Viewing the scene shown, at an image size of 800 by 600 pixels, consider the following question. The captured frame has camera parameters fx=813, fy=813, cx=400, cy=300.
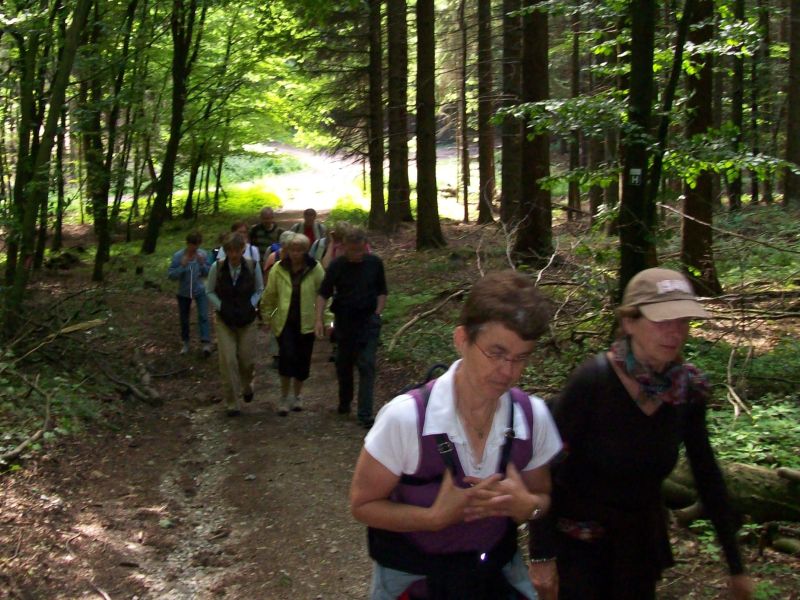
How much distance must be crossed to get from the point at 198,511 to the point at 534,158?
380 inches

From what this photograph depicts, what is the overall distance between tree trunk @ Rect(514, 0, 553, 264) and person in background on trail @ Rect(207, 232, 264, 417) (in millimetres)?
6101

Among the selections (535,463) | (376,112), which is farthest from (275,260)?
(376,112)

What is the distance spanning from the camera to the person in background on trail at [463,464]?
2359 mm

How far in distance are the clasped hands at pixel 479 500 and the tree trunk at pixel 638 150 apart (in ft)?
18.6

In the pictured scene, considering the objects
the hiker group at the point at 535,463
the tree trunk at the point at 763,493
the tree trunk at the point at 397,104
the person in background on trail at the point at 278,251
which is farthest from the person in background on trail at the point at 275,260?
the tree trunk at the point at 397,104

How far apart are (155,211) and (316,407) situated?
1520cm

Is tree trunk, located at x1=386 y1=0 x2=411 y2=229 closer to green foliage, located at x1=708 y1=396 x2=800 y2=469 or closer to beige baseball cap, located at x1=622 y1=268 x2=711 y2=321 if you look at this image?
green foliage, located at x1=708 y1=396 x2=800 y2=469

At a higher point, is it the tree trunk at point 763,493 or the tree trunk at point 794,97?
the tree trunk at point 794,97

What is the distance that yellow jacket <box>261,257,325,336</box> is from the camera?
9.16 m

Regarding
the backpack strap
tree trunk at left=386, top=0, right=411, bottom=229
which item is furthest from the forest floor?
tree trunk at left=386, top=0, right=411, bottom=229

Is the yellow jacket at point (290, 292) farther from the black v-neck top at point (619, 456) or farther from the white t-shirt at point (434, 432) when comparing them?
the white t-shirt at point (434, 432)

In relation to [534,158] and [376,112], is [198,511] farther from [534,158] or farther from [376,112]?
[376,112]

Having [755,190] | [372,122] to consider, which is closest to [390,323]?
[372,122]

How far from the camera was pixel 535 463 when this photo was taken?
259 cm
